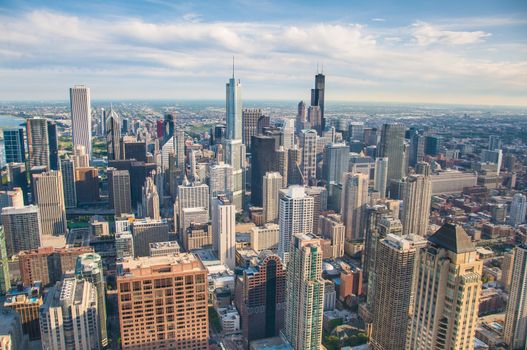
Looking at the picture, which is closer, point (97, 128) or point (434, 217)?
point (434, 217)

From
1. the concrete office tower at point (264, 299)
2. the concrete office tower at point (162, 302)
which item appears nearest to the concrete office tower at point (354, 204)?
the concrete office tower at point (264, 299)

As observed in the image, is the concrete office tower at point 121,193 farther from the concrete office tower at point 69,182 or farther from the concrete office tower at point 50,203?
the concrete office tower at point 69,182

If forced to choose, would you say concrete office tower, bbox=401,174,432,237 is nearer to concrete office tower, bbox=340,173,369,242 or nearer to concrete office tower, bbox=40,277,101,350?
concrete office tower, bbox=340,173,369,242

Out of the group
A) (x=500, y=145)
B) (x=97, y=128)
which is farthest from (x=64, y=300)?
(x=97, y=128)

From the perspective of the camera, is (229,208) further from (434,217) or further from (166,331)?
(166,331)

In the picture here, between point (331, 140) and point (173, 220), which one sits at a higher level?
point (331, 140)
